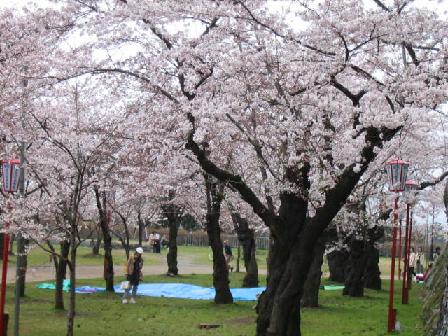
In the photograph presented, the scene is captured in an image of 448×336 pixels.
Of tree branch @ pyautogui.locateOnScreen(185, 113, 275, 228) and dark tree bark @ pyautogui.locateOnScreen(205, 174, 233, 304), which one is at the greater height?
tree branch @ pyautogui.locateOnScreen(185, 113, 275, 228)

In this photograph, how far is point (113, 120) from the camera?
10.9 m

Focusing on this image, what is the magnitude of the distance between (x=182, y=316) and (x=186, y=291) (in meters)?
6.20

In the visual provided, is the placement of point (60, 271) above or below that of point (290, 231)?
below

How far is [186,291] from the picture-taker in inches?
821

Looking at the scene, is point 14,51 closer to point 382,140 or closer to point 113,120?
point 113,120

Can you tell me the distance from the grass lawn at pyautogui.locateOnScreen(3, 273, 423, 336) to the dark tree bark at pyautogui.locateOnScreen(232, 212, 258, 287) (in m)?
3.91

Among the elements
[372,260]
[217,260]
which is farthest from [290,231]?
[372,260]

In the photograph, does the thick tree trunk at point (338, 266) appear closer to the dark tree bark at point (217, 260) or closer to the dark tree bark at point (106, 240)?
the dark tree bark at point (106, 240)

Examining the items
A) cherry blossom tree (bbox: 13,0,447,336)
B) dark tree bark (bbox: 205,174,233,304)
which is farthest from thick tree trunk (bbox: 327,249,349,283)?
cherry blossom tree (bbox: 13,0,447,336)

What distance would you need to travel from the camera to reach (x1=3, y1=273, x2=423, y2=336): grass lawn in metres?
12.3

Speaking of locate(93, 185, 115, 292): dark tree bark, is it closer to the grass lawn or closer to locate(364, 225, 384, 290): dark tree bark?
the grass lawn

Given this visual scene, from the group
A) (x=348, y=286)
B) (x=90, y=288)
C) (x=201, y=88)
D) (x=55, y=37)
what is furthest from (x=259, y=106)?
(x=90, y=288)

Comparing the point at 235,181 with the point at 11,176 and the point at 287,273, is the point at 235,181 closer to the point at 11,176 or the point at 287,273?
the point at 287,273

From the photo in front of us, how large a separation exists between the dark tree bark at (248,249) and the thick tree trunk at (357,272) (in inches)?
149
